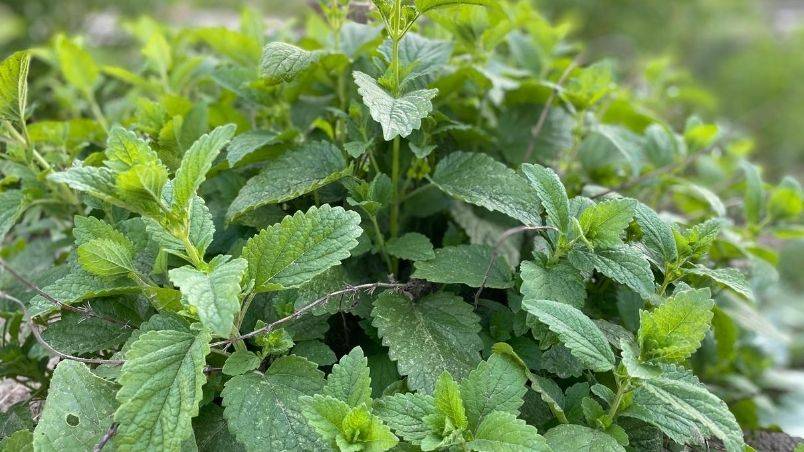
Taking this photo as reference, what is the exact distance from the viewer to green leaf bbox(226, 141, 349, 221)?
0.89 metres

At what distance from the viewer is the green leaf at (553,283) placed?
0.81m

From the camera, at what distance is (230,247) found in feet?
3.23

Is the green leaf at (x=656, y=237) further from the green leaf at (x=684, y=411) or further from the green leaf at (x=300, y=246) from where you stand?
the green leaf at (x=300, y=246)

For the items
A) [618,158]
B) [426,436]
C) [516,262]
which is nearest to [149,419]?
[426,436]

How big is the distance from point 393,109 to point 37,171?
2.01ft

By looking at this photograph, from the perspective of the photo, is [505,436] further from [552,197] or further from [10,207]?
[10,207]

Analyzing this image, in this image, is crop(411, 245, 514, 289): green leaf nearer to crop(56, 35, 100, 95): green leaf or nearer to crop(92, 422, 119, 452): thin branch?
crop(92, 422, 119, 452): thin branch

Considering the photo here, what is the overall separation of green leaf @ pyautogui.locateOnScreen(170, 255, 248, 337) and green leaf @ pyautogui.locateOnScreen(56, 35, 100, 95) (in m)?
0.92

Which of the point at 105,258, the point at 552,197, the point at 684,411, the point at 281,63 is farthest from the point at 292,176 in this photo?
the point at 684,411

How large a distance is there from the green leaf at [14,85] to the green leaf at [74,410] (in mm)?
393

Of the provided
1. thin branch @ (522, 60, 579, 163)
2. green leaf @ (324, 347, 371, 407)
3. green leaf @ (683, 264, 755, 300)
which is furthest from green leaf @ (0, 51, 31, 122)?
green leaf @ (683, 264, 755, 300)

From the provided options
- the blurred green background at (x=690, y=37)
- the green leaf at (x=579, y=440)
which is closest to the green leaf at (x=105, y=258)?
the green leaf at (x=579, y=440)

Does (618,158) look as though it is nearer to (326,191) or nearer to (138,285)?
(326,191)

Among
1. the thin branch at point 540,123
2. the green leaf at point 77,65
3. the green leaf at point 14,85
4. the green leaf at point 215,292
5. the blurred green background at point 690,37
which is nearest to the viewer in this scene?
the green leaf at point 215,292
